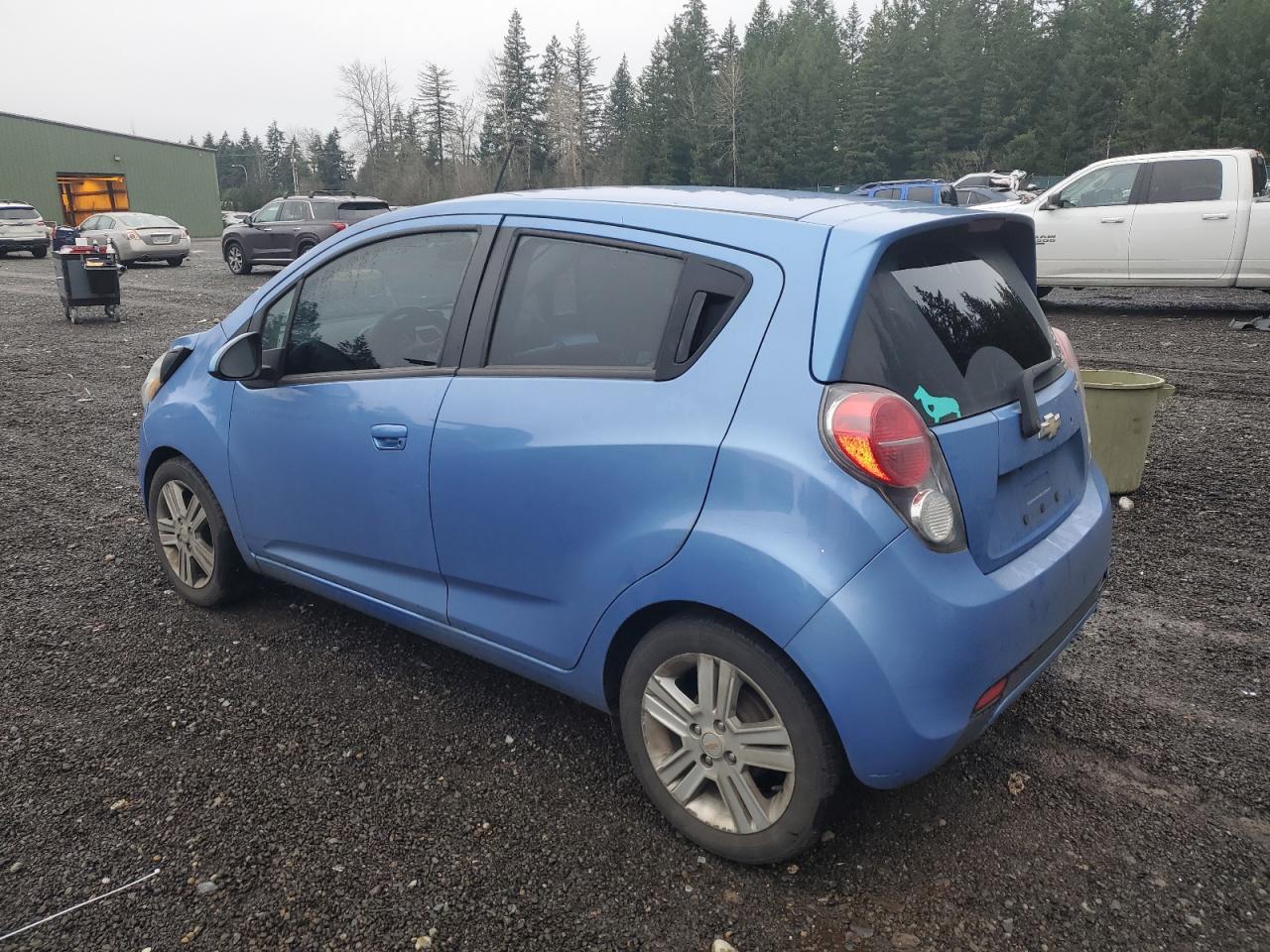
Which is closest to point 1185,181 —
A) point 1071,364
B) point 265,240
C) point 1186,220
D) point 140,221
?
point 1186,220

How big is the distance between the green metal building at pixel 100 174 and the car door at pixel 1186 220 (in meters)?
52.6

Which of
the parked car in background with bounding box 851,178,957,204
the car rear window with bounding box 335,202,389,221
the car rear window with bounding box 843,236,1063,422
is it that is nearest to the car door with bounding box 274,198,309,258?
the car rear window with bounding box 335,202,389,221

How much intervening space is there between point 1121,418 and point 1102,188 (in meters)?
8.91

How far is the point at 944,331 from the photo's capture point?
8.11ft

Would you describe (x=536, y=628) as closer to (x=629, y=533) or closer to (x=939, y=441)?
(x=629, y=533)

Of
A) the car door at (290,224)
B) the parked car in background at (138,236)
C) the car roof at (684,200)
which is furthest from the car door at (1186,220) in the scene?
the parked car in background at (138,236)

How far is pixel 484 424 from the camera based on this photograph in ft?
9.23

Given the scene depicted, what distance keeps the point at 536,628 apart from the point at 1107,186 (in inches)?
487

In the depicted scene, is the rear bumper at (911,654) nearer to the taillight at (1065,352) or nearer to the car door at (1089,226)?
the taillight at (1065,352)

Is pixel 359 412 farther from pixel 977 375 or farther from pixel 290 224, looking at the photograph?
pixel 290 224

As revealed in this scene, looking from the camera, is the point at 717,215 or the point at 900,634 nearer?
the point at 900,634

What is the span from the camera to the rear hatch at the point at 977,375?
2303 millimetres

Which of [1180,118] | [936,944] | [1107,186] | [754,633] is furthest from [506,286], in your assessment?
[1180,118]

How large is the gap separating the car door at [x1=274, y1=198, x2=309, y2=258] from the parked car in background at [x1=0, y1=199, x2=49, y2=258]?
506 inches
